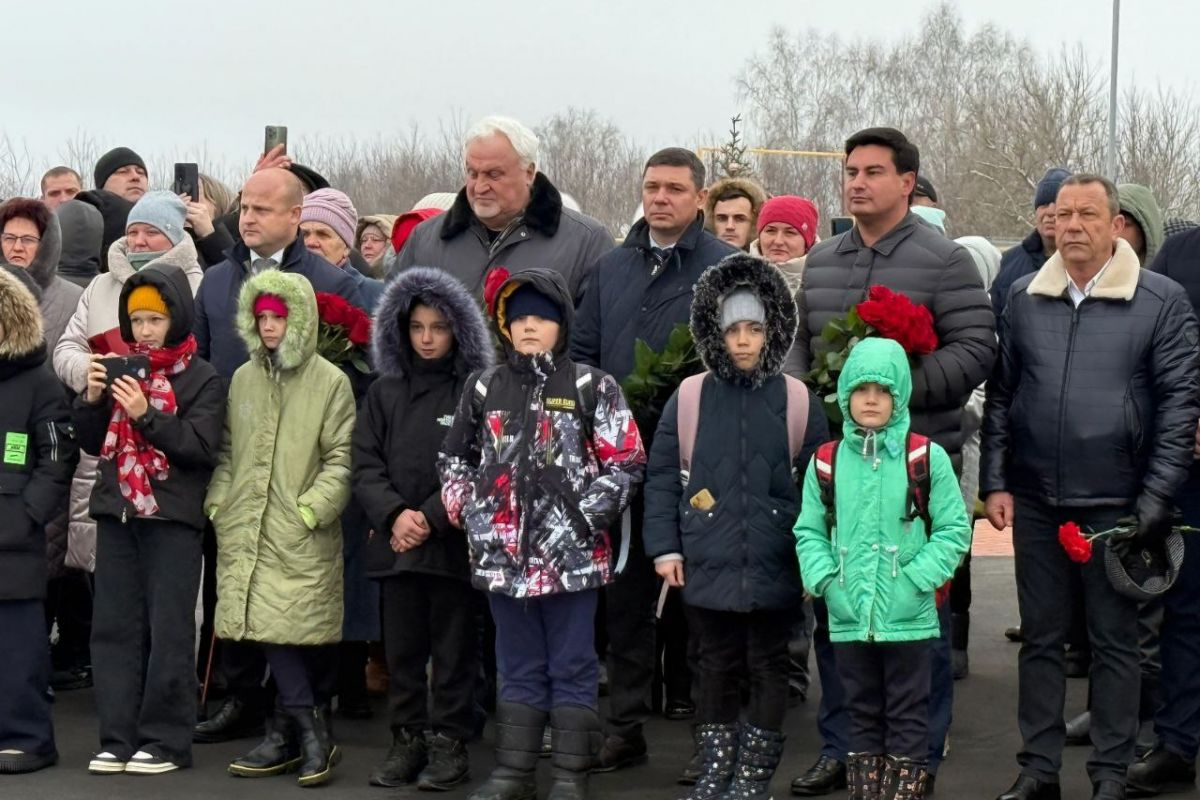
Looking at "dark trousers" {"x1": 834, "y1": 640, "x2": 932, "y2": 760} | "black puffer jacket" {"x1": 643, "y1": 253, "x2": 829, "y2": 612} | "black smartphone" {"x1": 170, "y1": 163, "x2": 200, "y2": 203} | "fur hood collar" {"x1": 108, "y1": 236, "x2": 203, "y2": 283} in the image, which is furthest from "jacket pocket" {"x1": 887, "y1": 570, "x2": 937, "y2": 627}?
"black smartphone" {"x1": 170, "y1": 163, "x2": 200, "y2": 203}

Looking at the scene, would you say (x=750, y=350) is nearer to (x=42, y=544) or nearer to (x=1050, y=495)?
(x=1050, y=495)

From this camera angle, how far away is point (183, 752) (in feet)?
23.9

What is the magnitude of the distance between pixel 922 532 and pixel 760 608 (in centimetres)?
67

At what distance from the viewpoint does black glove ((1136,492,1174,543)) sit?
21.5 feet

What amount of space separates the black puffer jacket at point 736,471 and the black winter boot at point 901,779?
70 centimetres

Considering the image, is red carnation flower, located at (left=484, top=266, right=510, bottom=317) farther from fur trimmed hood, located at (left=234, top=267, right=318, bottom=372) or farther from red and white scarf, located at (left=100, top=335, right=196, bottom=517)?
red and white scarf, located at (left=100, top=335, right=196, bottom=517)

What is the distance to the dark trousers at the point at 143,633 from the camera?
23.7 feet

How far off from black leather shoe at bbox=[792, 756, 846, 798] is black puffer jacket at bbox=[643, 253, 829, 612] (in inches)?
32.3

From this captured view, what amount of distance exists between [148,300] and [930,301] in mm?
3181

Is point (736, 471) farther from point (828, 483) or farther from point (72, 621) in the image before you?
point (72, 621)

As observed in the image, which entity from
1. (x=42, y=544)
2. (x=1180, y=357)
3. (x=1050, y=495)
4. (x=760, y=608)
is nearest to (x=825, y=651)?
(x=760, y=608)

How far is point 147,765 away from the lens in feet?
23.5

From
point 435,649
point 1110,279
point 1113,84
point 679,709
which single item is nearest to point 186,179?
point 435,649

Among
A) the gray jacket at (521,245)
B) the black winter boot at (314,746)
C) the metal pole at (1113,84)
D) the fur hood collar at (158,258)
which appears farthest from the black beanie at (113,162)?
the metal pole at (1113,84)
